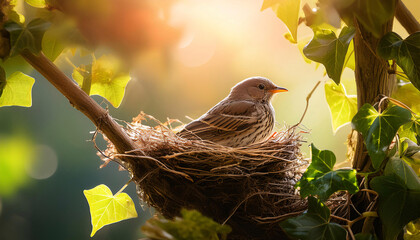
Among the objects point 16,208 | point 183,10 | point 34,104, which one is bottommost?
point 16,208

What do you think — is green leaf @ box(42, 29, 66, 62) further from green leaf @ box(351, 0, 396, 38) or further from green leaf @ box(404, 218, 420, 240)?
green leaf @ box(404, 218, 420, 240)

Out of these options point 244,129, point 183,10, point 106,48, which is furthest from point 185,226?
point 244,129

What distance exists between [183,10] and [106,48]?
0.23 meters

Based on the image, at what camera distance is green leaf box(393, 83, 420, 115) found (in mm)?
1149

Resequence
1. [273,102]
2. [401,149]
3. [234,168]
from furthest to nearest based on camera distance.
→ 1. [273,102]
2. [234,168]
3. [401,149]

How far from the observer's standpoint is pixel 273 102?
2049 millimetres

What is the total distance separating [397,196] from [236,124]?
783 millimetres

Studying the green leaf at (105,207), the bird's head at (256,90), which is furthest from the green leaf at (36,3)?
the bird's head at (256,90)

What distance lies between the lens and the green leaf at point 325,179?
869 millimetres

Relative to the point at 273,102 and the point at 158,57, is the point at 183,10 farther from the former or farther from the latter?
the point at 273,102

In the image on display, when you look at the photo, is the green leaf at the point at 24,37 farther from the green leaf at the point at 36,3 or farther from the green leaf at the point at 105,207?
the green leaf at the point at 105,207

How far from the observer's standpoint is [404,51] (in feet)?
2.88

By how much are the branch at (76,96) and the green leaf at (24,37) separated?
4cm

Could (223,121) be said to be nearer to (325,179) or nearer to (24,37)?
(325,179)
